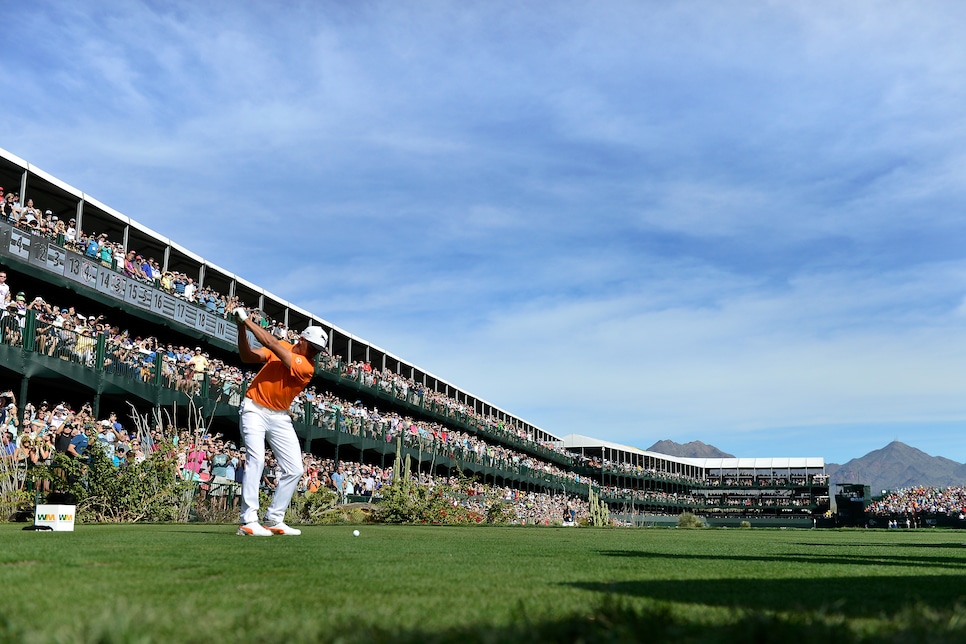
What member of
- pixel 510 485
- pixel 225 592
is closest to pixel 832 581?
pixel 225 592

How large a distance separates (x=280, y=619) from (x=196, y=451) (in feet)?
53.4

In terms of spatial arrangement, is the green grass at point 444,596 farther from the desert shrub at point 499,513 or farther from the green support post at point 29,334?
the desert shrub at point 499,513

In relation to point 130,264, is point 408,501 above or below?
below

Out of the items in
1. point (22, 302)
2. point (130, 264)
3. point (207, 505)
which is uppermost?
point (130, 264)

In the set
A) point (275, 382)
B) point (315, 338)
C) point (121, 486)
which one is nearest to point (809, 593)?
point (315, 338)

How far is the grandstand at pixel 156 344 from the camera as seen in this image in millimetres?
27281

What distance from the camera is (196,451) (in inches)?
733

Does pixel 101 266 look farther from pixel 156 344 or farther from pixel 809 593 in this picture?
pixel 809 593

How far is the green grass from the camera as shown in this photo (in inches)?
112

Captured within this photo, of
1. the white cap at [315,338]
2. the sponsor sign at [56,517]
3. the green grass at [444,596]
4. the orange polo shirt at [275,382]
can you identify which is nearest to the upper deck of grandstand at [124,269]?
the sponsor sign at [56,517]

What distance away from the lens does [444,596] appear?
4293mm

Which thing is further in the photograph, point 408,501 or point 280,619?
point 408,501

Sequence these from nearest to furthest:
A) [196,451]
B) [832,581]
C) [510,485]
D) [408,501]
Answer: [832,581] < [196,451] < [408,501] < [510,485]

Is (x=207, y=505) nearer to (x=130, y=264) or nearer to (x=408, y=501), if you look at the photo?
(x=408, y=501)
